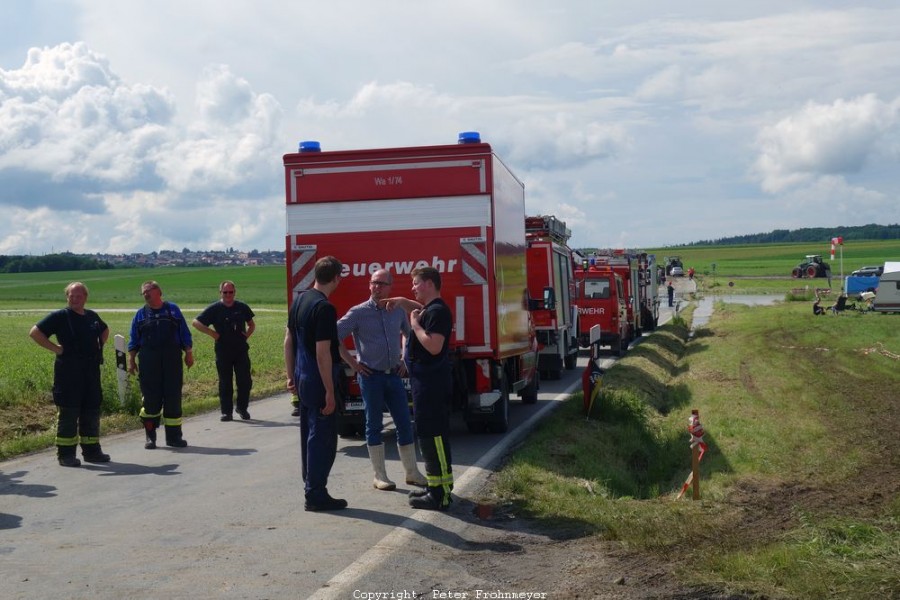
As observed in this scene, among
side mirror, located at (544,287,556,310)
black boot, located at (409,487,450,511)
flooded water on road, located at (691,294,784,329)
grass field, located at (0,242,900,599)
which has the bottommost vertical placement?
flooded water on road, located at (691,294,784,329)

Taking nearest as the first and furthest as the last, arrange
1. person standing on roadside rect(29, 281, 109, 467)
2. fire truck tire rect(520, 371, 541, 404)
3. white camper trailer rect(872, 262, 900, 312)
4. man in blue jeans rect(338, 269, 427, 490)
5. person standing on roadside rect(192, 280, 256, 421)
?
man in blue jeans rect(338, 269, 427, 490), person standing on roadside rect(29, 281, 109, 467), person standing on roadside rect(192, 280, 256, 421), fire truck tire rect(520, 371, 541, 404), white camper trailer rect(872, 262, 900, 312)

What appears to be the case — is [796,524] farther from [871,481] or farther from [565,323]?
[565,323]

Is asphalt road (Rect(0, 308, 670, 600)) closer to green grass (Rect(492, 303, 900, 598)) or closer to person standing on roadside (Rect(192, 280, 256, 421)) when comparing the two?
green grass (Rect(492, 303, 900, 598))

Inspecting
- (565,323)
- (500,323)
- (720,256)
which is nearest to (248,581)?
(500,323)

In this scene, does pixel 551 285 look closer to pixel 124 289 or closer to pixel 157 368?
pixel 157 368

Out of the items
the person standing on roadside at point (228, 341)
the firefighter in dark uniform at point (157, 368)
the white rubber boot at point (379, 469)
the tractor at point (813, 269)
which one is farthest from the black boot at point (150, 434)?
the tractor at point (813, 269)

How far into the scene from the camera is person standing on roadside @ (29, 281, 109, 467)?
1130 centimetres

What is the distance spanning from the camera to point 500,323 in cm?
1243

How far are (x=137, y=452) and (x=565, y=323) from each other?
11.0 metres

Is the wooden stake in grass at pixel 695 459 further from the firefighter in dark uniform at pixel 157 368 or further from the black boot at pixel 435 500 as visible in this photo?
the firefighter in dark uniform at pixel 157 368

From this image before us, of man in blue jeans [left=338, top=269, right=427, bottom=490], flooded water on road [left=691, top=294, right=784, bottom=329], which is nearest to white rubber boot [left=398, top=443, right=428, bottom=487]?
man in blue jeans [left=338, top=269, right=427, bottom=490]

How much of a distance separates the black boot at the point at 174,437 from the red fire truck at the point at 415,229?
2017 millimetres

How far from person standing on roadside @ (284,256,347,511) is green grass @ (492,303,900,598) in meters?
1.57

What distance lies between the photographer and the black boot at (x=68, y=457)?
11336 millimetres
